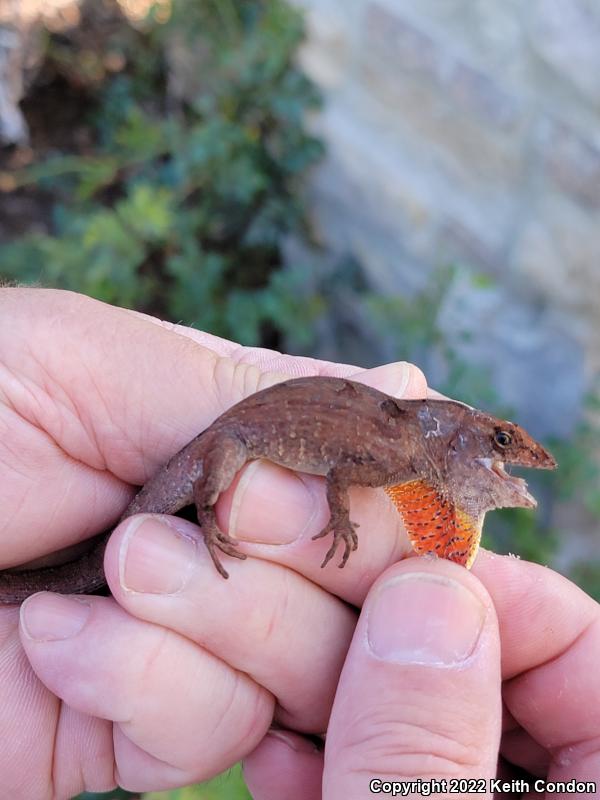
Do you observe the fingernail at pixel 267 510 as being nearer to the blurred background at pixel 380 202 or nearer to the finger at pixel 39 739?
the finger at pixel 39 739

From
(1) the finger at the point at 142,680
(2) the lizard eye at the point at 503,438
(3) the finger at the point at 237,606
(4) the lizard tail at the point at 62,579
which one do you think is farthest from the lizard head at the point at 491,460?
(4) the lizard tail at the point at 62,579

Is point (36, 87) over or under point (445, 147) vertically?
under

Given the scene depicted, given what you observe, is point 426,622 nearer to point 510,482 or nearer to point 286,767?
point 510,482

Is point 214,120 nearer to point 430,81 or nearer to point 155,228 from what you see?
point 155,228

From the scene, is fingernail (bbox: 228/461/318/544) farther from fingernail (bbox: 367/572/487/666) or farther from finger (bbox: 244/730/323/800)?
finger (bbox: 244/730/323/800)

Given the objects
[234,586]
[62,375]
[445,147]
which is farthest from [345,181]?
[234,586]

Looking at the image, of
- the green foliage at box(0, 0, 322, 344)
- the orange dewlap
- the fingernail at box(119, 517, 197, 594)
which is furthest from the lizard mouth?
the green foliage at box(0, 0, 322, 344)
